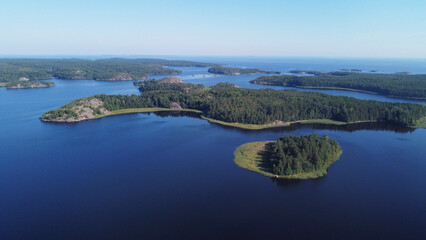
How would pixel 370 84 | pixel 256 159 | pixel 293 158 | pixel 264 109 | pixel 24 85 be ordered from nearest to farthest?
pixel 293 158, pixel 256 159, pixel 264 109, pixel 370 84, pixel 24 85

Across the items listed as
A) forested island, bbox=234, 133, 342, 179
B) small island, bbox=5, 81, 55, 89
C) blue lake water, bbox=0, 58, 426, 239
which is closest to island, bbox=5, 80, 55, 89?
small island, bbox=5, 81, 55, 89

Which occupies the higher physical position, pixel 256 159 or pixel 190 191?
pixel 256 159

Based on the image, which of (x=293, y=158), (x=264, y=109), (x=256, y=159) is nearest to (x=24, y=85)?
(x=264, y=109)

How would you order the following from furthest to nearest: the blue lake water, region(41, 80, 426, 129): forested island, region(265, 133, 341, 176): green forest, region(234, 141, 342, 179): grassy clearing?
region(41, 80, 426, 129): forested island
region(265, 133, 341, 176): green forest
region(234, 141, 342, 179): grassy clearing
the blue lake water

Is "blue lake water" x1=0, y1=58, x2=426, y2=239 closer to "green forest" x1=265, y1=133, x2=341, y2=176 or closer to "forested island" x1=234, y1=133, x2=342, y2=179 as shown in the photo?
"forested island" x1=234, y1=133, x2=342, y2=179

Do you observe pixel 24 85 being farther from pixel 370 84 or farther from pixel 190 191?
pixel 370 84

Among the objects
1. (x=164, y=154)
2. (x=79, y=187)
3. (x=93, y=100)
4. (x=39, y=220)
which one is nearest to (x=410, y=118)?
(x=164, y=154)

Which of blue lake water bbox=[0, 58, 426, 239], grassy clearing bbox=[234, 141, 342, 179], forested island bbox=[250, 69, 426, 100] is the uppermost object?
forested island bbox=[250, 69, 426, 100]
